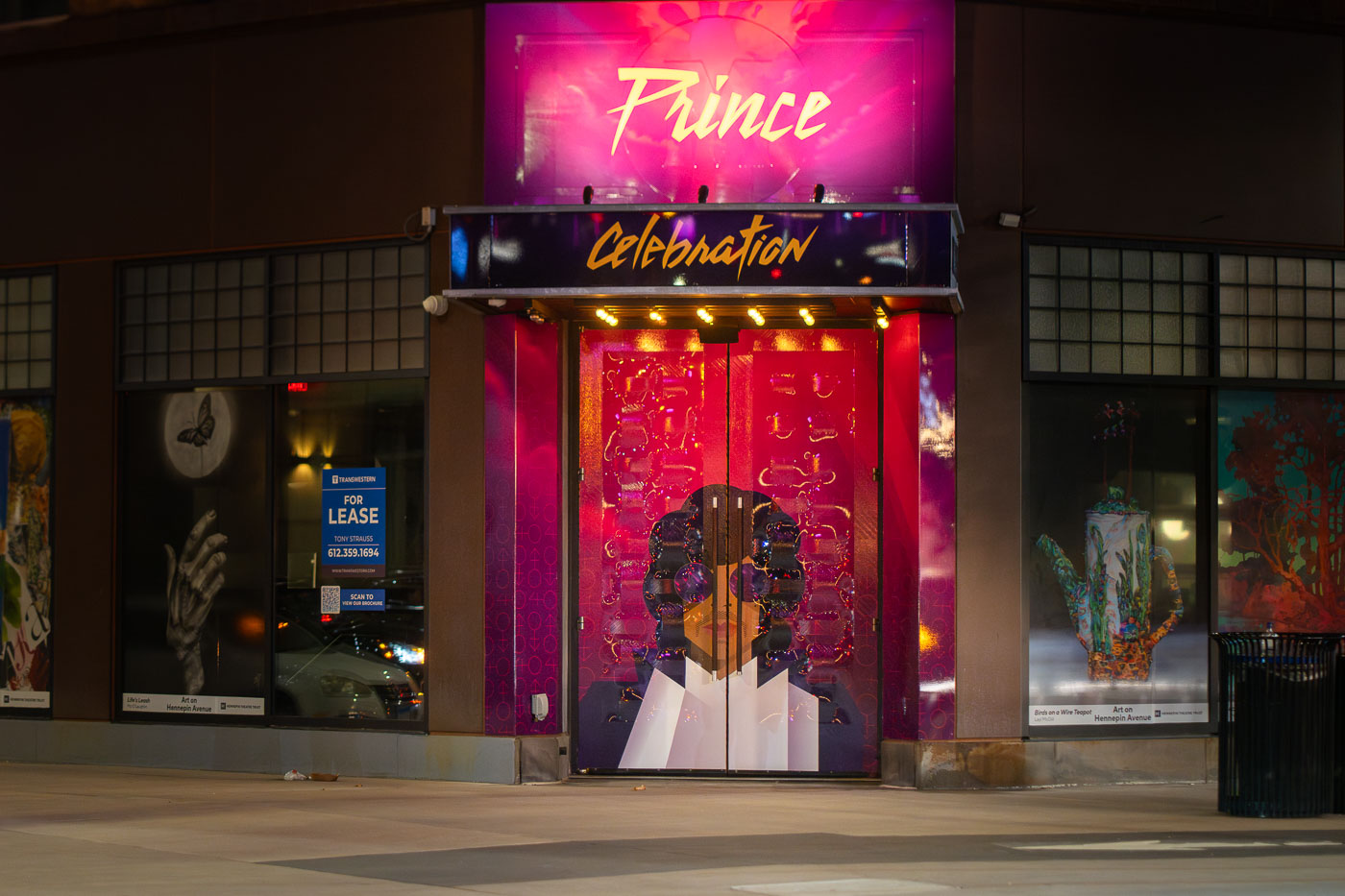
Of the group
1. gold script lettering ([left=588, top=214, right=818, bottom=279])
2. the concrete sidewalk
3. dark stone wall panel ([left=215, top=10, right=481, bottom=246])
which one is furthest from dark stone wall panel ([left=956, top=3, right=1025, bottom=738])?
dark stone wall panel ([left=215, top=10, right=481, bottom=246])

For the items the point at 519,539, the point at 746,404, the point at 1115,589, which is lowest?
the point at 1115,589

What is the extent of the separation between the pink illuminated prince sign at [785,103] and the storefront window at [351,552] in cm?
302

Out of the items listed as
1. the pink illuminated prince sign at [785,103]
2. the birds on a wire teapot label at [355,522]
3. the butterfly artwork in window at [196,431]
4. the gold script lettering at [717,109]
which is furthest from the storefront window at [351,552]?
the gold script lettering at [717,109]

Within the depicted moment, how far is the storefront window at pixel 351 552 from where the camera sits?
1336cm

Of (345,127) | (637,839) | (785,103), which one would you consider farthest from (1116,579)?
(345,127)

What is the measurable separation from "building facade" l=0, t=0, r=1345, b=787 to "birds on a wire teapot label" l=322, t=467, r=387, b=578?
0.03m

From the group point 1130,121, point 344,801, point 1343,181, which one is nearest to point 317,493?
point 344,801

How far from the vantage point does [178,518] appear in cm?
1428

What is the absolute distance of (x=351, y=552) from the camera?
13.5 metres

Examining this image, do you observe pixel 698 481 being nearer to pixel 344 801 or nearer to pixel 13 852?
pixel 344 801

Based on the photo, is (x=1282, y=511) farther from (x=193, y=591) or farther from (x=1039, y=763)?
(x=193, y=591)

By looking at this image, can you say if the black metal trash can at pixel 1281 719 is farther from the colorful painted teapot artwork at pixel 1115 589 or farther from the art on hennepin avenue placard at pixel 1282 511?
the art on hennepin avenue placard at pixel 1282 511

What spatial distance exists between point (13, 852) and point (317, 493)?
5.21 m

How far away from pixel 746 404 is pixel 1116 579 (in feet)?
11.6
